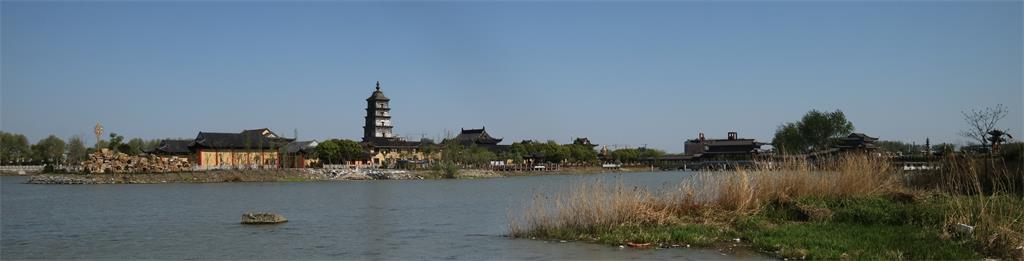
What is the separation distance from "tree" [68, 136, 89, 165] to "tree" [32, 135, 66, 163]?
1084mm

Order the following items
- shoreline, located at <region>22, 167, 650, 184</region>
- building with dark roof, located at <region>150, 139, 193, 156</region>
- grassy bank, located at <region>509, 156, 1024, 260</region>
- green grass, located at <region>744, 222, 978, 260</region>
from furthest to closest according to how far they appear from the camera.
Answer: building with dark roof, located at <region>150, 139, 193, 156</region>, shoreline, located at <region>22, 167, 650, 184</region>, grassy bank, located at <region>509, 156, 1024, 260</region>, green grass, located at <region>744, 222, 978, 260</region>

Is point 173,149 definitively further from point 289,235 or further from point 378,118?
point 289,235

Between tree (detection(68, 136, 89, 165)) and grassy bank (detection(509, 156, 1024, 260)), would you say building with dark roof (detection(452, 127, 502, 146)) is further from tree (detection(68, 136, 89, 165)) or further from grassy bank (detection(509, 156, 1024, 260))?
grassy bank (detection(509, 156, 1024, 260))

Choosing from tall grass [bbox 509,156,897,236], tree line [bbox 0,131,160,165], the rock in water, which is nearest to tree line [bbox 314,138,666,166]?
tree line [bbox 0,131,160,165]

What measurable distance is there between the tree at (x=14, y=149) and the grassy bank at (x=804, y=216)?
321 feet

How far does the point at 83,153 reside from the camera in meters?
86.9

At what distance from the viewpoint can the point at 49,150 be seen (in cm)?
9206

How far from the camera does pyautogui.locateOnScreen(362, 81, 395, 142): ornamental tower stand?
325 ft

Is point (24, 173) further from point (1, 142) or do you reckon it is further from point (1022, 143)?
point (1022, 143)

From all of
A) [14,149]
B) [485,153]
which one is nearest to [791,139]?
[485,153]

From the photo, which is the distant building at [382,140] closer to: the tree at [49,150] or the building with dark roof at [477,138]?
the building with dark roof at [477,138]

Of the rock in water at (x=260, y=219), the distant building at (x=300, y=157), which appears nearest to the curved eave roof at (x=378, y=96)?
the distant building at (x=300, y=157)

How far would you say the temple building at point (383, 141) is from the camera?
8856 cm

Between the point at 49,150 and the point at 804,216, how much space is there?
97.5 metres
